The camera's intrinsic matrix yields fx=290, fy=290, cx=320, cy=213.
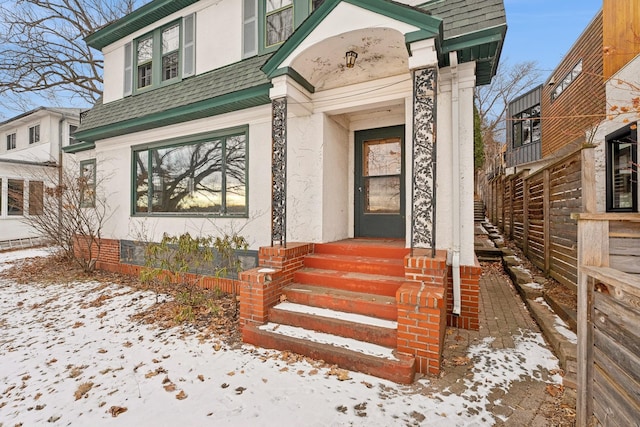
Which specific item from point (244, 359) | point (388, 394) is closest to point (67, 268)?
point (244, 359)

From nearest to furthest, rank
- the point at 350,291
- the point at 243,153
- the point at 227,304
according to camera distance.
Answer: the point at 350,291 < the point at 227,304 < the point at 243,153

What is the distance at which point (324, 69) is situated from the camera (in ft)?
15.3

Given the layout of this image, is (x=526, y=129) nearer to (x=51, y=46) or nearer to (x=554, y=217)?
(x=554, y=217)

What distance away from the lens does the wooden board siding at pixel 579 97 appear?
25.3 feet

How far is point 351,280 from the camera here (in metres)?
3.95

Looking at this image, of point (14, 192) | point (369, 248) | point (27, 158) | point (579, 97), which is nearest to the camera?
point (369, 248)

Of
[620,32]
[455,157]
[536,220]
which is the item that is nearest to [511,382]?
[455,157]

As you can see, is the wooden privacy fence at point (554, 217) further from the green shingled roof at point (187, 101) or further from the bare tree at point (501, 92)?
the bare tree at point (501, 92)

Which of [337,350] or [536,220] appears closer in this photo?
[337,350]

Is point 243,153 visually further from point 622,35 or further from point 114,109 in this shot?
point 622,35

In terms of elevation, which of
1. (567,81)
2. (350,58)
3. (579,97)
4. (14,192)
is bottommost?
(14,192)

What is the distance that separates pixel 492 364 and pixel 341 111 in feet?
13.3

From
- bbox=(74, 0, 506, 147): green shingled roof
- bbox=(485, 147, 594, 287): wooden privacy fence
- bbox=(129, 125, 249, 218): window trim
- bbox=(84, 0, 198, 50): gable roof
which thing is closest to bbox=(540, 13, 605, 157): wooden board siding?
bbox=(485, 147, 594, 287): wooden privacy fence

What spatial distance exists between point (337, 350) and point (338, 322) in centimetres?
36
